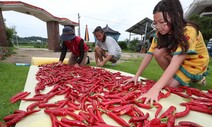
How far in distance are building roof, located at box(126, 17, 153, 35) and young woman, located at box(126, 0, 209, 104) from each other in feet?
72.2

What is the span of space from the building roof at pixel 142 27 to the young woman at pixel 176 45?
22.0 meters

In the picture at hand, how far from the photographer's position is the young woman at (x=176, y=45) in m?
2.54

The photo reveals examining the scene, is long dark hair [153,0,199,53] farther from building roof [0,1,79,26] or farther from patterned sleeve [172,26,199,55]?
building roof [0,1,79,26]

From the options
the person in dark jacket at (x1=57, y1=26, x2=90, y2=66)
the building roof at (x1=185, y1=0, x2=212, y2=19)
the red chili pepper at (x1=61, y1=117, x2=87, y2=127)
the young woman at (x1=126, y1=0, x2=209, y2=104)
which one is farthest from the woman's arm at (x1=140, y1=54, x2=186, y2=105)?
the building roof at (x1=185, y1=0, x2=212, y2=19)

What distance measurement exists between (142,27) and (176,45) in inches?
1062

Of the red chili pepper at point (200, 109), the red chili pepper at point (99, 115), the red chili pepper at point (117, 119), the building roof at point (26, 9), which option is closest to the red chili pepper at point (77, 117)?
the red chili pepper at point (99, 115)

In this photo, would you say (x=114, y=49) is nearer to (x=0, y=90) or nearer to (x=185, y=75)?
(x=185, y=75)

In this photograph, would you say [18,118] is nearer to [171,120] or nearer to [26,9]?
[171,120]

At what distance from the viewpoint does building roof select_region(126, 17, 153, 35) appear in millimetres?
25409

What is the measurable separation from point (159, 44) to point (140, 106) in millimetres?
1503

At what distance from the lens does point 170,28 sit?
2.79 metres

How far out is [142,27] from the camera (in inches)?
1133

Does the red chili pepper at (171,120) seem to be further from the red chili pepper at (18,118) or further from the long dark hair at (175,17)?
the red chili pepper at (18,118)

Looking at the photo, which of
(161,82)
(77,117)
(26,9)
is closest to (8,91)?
(77,117)
